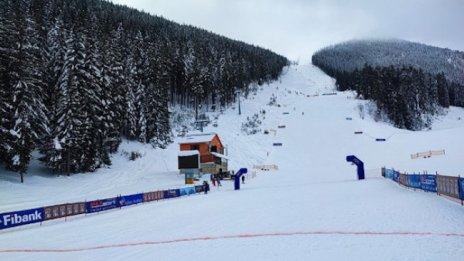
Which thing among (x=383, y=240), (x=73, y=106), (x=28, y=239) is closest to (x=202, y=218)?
(x=28, y=239)

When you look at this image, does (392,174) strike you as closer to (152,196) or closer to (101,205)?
(152,196)

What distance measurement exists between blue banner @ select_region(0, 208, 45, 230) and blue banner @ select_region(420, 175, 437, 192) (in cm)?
→ 2542

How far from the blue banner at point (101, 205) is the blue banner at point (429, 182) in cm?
2311

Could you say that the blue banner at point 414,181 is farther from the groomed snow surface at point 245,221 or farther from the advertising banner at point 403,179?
the advertising banner at point 403,179

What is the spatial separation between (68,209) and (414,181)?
25.3 metres

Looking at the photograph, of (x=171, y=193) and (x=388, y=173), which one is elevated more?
(x=388, y=173)

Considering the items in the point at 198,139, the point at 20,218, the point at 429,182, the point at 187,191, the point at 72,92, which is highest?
the point at 72,92

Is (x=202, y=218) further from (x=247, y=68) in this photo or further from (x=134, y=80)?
(x=247, y=68)

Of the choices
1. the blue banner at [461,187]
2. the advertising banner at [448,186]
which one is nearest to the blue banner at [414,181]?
the advertising banner at [448,186]

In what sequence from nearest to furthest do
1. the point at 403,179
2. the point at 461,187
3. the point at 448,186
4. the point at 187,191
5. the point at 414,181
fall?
the point at 461,187 < the point at 448,186 < the point at 414,181 < the point at 403,179 < the point at 187,191

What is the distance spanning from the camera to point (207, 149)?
55.4 meters

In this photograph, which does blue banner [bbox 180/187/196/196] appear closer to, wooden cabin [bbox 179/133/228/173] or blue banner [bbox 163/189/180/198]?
blue banner [bbox 163/189/180/198]

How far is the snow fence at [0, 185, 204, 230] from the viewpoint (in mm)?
22545

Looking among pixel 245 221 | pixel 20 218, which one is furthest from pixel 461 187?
pixel 20 218
